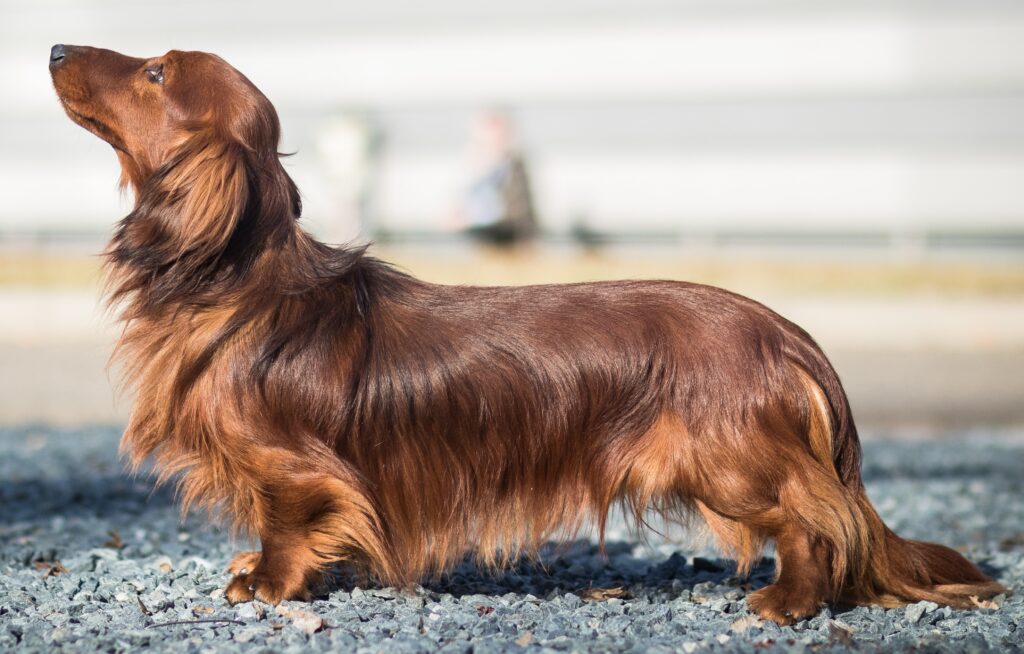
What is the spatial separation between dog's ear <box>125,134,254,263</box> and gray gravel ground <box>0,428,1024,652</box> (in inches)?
45.3

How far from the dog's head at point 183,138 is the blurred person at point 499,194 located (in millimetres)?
9911

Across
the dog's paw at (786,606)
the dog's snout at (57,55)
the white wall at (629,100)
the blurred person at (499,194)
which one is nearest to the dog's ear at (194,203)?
the dog's snout at (57,55)

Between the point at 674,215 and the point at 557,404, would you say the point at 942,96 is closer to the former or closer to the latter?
the point at 674,215

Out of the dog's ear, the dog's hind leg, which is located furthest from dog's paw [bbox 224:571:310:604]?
the dog's hind leg

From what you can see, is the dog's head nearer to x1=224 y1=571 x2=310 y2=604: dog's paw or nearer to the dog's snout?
the dog's snout

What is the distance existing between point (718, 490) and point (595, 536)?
1.86 metres

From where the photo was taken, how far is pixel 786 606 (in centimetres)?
388

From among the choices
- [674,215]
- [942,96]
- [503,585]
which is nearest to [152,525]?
[503,585]

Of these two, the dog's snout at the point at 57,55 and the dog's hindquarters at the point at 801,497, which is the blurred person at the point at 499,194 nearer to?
the dog's snout at the point at 57,55

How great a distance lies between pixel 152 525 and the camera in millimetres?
5367

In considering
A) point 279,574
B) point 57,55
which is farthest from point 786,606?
point 57,55

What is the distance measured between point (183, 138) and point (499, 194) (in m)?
Result: 10.3

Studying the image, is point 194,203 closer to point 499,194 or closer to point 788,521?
point 788,521

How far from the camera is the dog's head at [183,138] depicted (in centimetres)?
391
